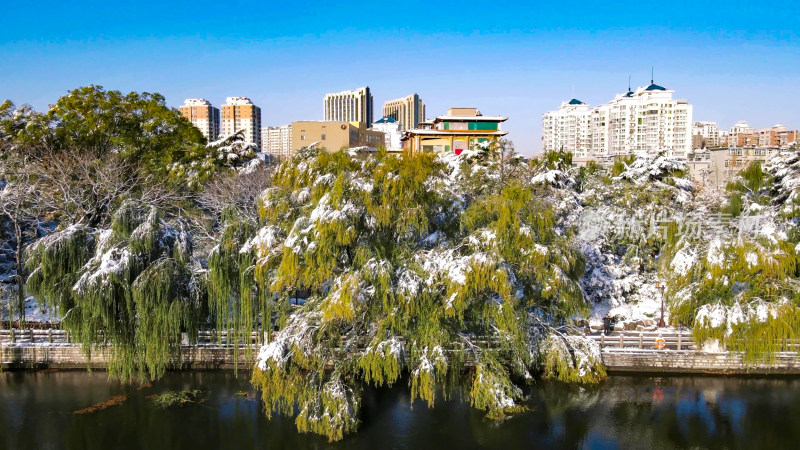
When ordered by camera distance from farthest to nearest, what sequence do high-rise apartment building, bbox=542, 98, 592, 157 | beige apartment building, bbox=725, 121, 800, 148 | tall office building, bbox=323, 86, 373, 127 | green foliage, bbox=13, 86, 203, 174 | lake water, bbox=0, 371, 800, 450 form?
tall office building, bbox=323, 86, 373, 127
high-rise apartment building, bbox=542, 98, 592, 157
beige apartment building, bbox=725, 121, 800, 148
green foliage, bbox=13, 86, 203, 174
lake water, bbox=0, 371, 800, 450

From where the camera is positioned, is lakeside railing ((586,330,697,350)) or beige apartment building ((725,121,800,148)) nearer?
lakeside railing ((586,330,697,350))

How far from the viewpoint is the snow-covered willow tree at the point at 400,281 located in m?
11.4

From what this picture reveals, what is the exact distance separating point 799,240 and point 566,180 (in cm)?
1115

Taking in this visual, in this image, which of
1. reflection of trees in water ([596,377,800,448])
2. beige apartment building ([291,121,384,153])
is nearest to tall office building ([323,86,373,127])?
beige apartment building ([291,121,384,153])

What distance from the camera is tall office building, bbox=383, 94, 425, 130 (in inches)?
6683

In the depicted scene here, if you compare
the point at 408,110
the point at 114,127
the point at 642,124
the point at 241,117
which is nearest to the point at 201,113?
the point at 241,117

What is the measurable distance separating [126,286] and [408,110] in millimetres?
162245

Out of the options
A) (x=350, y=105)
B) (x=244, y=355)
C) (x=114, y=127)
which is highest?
(x=350, y=105)

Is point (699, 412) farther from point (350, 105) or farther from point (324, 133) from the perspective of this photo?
point (350, 105)

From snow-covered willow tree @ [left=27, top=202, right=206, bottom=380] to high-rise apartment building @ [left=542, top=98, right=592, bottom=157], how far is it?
304ft

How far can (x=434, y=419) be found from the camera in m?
13.0

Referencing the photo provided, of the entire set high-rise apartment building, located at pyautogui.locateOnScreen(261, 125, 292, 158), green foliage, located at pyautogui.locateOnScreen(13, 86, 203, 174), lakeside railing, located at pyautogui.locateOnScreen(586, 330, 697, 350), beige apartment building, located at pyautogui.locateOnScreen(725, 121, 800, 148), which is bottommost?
lakeside railing, located at pyautogui.locateOnScreen(586, 330, 697, 350)

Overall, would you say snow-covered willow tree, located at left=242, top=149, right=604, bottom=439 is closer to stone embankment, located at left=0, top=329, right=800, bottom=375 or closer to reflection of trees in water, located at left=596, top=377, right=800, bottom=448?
reflection of trees in water, located at left=596, top=377, right=800, bottom=448

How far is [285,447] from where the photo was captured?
38.4 feet
